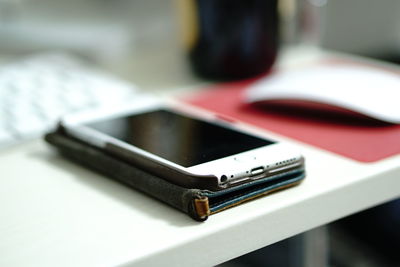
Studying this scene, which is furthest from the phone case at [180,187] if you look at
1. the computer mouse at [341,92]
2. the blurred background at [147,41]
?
the blurred background at [147,41]

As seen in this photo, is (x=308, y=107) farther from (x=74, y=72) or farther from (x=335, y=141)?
(x=74, y=72)

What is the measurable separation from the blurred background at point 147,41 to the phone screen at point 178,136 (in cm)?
21

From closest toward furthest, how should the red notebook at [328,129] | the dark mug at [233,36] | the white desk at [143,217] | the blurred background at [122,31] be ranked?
the white desk at [143,217] < the red notebook at [328,129] < the dark mug at [233,36] < the blurred background at [122,31]

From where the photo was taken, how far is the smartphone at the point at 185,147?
0.38 meters

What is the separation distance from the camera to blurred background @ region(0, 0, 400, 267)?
2.54 feet

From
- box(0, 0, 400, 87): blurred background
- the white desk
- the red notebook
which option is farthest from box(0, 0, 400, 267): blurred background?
the white desk

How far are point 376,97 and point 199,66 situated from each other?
0.89 feet

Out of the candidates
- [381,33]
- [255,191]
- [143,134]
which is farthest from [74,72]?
[381,33]

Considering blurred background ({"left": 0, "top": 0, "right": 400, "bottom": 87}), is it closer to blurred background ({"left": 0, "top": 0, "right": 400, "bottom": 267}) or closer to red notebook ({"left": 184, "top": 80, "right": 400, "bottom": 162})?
blurred background ({"left": 0, "top": 0, "right": 400, "bottom": 267})

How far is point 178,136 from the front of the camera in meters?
0.46

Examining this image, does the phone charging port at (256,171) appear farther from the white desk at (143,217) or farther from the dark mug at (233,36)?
the dark mug at (233,36)

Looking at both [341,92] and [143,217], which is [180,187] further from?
[341,92]

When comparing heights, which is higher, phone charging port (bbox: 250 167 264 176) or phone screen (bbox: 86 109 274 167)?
phone screen (bbox: 86 109 274 167)

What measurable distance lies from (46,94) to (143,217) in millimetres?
287
